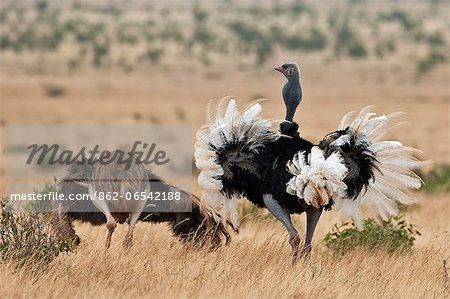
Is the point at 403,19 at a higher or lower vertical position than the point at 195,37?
higher

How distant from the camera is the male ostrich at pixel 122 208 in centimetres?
946

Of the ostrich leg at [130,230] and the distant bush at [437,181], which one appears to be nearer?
the ostrich leg at [130,230]

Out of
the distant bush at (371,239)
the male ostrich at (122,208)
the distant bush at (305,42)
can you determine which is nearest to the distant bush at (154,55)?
the distant bush at (305,42)

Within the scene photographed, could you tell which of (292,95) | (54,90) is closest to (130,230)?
(292,95)

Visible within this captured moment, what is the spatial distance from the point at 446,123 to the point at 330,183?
103ft

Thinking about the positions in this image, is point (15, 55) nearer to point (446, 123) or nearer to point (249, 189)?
point (446, 123)

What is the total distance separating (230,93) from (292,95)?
40.7 m

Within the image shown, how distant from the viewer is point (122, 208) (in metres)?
9.52

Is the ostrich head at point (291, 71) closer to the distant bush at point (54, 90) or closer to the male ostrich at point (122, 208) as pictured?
the male ostrich at point (122, 208)

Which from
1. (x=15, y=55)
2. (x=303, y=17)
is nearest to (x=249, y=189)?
(x=15, y=55)

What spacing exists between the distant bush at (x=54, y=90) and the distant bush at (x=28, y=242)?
3916cm

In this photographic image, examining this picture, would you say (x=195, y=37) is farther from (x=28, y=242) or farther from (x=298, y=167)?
(x=298, y=167)

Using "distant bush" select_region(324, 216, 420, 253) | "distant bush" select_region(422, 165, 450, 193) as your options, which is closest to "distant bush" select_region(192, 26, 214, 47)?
"distant bush" select_region(422, 165, 450, 193)

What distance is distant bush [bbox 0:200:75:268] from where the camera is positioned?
847 centimetres
